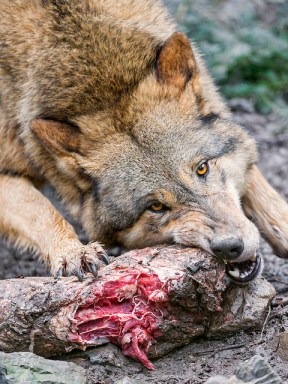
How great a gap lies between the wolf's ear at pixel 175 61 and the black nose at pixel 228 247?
1317 millimetres

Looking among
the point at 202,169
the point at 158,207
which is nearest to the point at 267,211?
the point at 202,169

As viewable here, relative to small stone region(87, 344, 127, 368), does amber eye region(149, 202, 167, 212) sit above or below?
above

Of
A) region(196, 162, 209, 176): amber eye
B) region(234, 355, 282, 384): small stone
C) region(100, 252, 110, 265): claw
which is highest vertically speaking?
region(196, 162, 209, 176): amber eye

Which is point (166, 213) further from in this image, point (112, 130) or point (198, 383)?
point (198, 383)

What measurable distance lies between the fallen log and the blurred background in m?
4.39

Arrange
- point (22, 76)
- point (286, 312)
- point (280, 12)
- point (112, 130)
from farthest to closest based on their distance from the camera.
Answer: point (280, 12), point (22, 76), point (112, 130), point (286, 312)

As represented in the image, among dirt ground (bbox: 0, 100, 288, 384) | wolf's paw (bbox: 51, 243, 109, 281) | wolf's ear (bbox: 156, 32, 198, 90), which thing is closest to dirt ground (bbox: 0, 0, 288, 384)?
dirt ground (bbox: 0, 100, 288, 384)

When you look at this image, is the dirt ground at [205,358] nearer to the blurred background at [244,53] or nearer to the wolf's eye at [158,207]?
A: the wolf's eye at [158,207]

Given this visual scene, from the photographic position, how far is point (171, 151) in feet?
15.1

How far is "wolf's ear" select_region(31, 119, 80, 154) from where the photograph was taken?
15.9 ft

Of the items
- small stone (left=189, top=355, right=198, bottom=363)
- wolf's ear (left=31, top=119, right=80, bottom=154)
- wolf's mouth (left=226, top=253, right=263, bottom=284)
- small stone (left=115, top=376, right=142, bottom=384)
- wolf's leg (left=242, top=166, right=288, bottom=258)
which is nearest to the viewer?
small stone (left=115, top=376, right=142, bottom=384)

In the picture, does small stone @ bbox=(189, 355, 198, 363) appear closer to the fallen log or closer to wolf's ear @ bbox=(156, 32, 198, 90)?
the fallen log

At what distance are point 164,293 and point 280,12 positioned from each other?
6195 mm

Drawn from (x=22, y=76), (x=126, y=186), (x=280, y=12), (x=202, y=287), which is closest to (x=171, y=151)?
(x=126, y=186)
